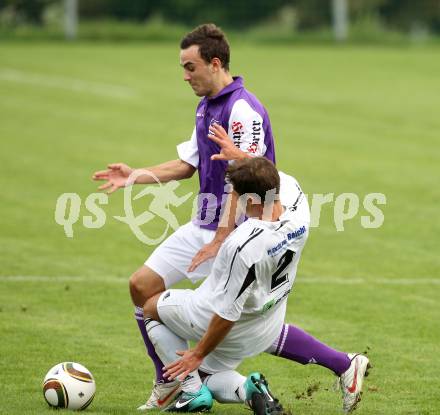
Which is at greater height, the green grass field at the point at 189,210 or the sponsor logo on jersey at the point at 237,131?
the sponsor logo on jersey at the point at 237,131

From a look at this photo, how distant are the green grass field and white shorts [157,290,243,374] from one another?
0.47m

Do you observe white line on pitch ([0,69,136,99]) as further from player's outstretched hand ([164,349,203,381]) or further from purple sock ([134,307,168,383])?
player's outstretched hand ([164,349,203,381])

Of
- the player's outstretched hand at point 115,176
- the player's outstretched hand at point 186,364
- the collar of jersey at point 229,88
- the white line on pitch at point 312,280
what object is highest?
the collar of jersey at point 229,88

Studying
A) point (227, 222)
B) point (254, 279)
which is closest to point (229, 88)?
point (227, 222)

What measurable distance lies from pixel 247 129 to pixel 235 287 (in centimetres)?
126

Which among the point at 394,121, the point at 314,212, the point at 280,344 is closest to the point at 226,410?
the point at 280,344

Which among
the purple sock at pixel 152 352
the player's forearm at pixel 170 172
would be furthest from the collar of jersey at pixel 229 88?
the purple sock at pixel 152 352

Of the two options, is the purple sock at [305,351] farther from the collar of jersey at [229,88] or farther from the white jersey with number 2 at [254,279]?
the collar of jersey at [229,88]

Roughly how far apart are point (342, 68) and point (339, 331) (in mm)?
25260

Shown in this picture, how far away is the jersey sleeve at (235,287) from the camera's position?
6.86 meters

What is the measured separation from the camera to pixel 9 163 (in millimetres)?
19969

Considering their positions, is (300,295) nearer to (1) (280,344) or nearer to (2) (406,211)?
(1) (280,344)

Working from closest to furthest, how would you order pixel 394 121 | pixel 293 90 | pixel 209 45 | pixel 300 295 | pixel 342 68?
pixel 209 45 < pixel 300 295 < pixel 394 121 < pixel 293 90 < pixel 342 68

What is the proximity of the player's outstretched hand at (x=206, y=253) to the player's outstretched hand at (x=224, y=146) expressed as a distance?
611 mm
